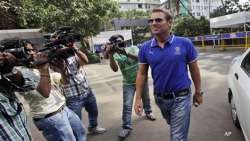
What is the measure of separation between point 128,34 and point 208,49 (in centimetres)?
1326

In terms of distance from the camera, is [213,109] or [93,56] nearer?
[213,109]

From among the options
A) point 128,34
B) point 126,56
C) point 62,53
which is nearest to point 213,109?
point 126,56

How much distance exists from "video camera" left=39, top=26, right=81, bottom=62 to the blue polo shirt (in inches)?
35.3

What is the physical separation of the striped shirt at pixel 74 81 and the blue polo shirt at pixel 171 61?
1.52m

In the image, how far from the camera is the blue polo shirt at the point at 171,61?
3537mm

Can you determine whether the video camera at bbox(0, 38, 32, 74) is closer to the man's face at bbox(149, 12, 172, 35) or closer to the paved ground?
the man's face at bbox(149, 12, 172, 35)

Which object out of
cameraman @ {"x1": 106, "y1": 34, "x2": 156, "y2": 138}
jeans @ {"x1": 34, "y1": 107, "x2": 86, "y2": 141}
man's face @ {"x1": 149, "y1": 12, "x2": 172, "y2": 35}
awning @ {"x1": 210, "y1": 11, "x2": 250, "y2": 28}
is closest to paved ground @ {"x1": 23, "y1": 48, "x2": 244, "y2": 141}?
cameraman @ {"x1": 106, "y1": 34, "x2": 156, "y2": 138}

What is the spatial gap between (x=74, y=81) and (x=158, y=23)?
181 cm

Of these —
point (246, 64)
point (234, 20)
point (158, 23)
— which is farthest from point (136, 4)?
point (158, 23)

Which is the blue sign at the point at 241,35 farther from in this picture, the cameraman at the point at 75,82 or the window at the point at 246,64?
the cameraman at the point at 75,82

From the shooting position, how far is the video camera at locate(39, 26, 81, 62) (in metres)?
3.25

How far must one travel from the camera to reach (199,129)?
550 cm

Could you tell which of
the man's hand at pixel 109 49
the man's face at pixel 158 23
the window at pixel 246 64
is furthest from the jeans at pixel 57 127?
the window at pixel 246 64

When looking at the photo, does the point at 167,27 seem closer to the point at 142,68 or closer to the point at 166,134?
the point at 142,68
